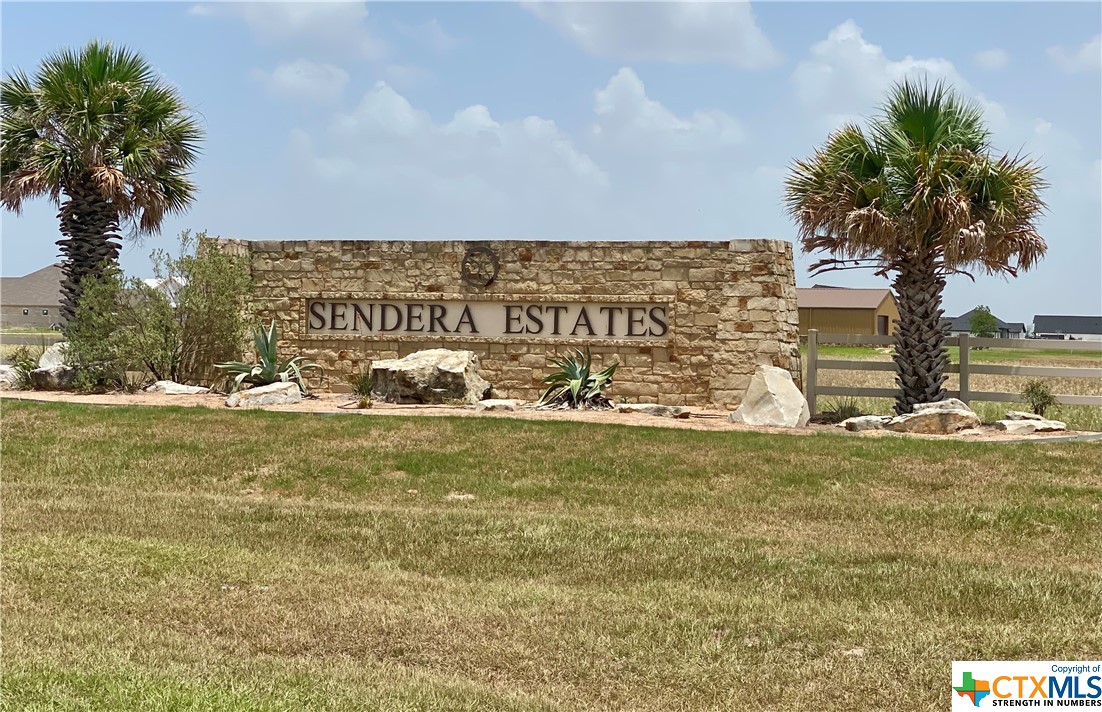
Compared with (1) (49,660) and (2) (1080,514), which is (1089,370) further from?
(1) (49,660)

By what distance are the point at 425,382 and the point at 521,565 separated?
27.7 feet

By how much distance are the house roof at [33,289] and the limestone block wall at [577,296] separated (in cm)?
5046

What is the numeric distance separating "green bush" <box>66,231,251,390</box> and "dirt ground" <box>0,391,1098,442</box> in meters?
0.74

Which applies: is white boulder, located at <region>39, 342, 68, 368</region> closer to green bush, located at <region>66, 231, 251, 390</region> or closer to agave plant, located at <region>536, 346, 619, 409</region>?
green bush, located at <region>66, 231, 251, 390</region>

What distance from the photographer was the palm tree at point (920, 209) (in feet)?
49.5

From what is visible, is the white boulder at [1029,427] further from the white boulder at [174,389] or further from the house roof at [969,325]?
the house roof at [969,325]

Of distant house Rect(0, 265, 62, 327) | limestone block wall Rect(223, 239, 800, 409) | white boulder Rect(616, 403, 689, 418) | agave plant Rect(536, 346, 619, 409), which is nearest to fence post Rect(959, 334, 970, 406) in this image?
limestone block wall Rect(223, 239, 800, 409)

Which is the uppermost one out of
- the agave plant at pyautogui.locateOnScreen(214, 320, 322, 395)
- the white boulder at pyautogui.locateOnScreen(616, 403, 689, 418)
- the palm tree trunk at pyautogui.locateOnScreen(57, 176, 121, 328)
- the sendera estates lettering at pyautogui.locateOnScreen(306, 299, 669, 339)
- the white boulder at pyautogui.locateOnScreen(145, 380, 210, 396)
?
the palm tree trunk at pyautogui.locateOnScreen(57, 176, 121, 328)

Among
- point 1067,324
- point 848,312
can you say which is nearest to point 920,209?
point 848,312

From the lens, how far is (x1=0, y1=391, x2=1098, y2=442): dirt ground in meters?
14.0

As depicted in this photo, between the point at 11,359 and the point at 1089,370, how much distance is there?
18.5m

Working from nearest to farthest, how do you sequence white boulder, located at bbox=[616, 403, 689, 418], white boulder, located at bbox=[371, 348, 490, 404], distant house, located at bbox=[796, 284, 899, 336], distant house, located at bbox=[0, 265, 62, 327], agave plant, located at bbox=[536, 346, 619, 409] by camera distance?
white boulder, located at bbox=[616, 403, 689, 418], agave plant, located at bbox=[536, 346, 619, 409], white boulder, located at bbox=[371, 348, 490, 404], distant house, located at bbox=[796, 284, 899, 336], distant house, located at bbox=[0, 265, 62, 327]

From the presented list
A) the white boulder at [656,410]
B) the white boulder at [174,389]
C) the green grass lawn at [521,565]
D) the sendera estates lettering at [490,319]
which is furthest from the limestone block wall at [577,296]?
the green grass lawn at [521,565]

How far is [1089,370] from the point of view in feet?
51.4
